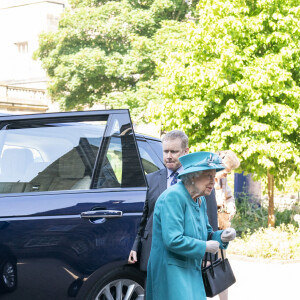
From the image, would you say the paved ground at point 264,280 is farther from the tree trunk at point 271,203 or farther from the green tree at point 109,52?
Answer: the green tree at point 109,52

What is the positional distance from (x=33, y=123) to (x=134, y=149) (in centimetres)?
78

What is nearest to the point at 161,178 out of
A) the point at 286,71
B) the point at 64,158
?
the point at 64,158

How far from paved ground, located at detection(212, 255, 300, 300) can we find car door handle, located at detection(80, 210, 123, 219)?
10.4 ft

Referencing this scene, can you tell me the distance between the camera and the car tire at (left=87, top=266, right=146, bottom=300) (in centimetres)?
480

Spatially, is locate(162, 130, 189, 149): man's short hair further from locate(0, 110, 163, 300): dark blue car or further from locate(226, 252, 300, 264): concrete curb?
locate(226, 252, 300, 264): concrete curb

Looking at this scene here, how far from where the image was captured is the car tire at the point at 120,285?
4801 mm

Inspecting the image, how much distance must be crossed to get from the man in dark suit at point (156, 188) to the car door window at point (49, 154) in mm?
486

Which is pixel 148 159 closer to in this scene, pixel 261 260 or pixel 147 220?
pixel 147 220

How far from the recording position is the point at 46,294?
4.66 m

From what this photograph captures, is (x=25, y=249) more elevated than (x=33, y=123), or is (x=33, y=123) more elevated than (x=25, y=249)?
(x=33, y=123)

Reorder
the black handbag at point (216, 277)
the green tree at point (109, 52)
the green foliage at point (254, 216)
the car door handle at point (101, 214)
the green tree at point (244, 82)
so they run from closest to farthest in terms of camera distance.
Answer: the black handbag at point (216, 277)
the car door handle at point (101, 214)
the green tree at point (244, 82)
the green foliage at point (254, 216)
the green tree at point (109, 52)

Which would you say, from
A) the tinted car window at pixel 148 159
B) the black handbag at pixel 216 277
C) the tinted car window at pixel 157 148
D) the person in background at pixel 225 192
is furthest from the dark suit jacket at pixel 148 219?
the person in background at pixel 225 192

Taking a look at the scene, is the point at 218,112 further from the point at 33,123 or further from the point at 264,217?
the point at 33,123

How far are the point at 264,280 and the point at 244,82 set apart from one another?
462cm
